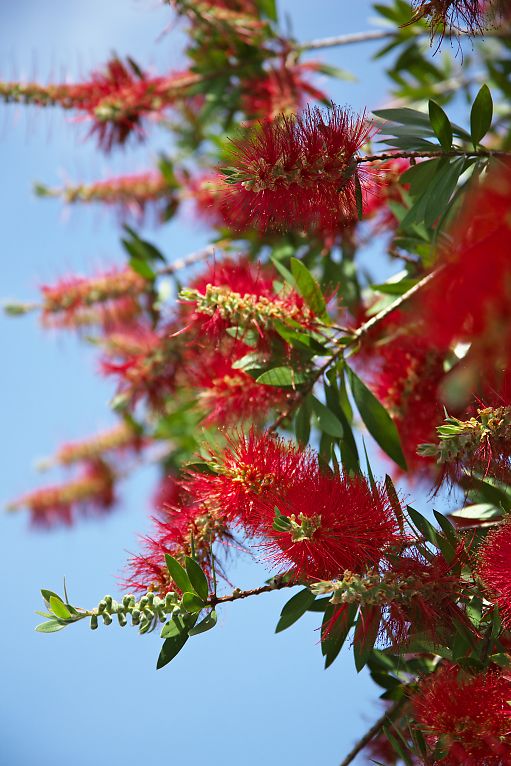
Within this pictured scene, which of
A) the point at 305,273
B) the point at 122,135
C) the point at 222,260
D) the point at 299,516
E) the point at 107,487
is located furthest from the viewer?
the point at 107,487

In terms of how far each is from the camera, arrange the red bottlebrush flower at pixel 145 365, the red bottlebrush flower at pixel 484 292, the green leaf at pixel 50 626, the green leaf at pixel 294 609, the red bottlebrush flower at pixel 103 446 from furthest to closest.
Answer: the red bottlebrush flower at pixel 103 446, the red bottlebrush flower at pixel 145 365, the green leaf at pixel 294 609, the green leaf at pixel 50 626, the red bottlebrush flower at pixel 484 292

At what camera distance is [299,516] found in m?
1.23

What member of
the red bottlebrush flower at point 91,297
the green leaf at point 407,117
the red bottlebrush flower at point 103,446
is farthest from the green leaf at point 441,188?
the red bottlebrush flower at point 103,446

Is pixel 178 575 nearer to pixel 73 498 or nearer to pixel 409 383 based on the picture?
pixel 409 383

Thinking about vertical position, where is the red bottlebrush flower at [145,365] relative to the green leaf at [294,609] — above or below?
above

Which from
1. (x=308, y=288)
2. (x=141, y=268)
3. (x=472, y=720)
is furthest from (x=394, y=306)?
(x=141, y=268)

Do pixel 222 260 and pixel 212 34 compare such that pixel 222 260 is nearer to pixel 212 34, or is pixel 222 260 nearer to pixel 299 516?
pixel 299 516

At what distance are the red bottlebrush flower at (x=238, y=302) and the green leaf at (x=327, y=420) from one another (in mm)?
166

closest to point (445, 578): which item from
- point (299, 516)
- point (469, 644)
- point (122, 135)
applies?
point (469, 644)

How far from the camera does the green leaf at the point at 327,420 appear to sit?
1.59 m

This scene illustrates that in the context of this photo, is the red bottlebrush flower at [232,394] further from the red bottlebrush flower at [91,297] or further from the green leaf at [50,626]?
the red bottlebrush flower at [91,297]

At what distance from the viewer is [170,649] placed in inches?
50.3

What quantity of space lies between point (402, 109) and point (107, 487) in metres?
2.54

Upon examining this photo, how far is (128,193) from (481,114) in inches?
69.9
